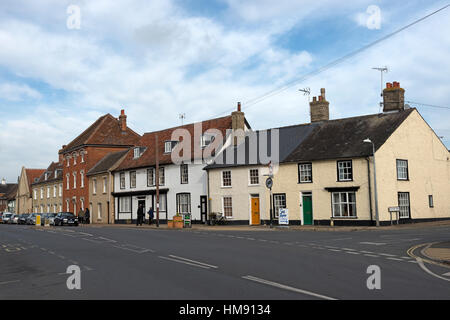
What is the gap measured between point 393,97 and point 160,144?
24.2 metres

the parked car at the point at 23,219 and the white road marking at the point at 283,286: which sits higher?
the parked car at the point at 23,219

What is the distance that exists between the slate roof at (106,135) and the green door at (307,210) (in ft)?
112

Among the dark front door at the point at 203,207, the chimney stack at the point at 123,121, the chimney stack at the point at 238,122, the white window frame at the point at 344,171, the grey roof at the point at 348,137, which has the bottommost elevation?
the dark front door at the point at 203,207

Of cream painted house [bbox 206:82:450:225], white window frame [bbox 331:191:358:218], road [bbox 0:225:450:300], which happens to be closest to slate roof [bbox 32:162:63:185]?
cream painted house [bbox 206:82:450:225]

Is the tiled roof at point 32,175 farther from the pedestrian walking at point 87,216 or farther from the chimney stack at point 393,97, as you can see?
the chimney stack at point 393,97

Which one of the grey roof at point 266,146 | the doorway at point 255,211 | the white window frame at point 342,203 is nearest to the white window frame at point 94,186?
the grey roof at point 266,146

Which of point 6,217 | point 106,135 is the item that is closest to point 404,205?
point 106,135

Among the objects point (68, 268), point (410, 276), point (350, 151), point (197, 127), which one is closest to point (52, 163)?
point (197, 127)

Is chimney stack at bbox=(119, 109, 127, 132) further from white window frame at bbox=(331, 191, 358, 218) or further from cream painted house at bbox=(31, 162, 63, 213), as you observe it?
white window frame at bbox=(331, 191, 358, 218)

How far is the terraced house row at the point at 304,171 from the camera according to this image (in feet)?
114

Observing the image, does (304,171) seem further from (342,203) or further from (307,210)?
(342,203)

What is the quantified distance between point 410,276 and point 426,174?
29240 mm
